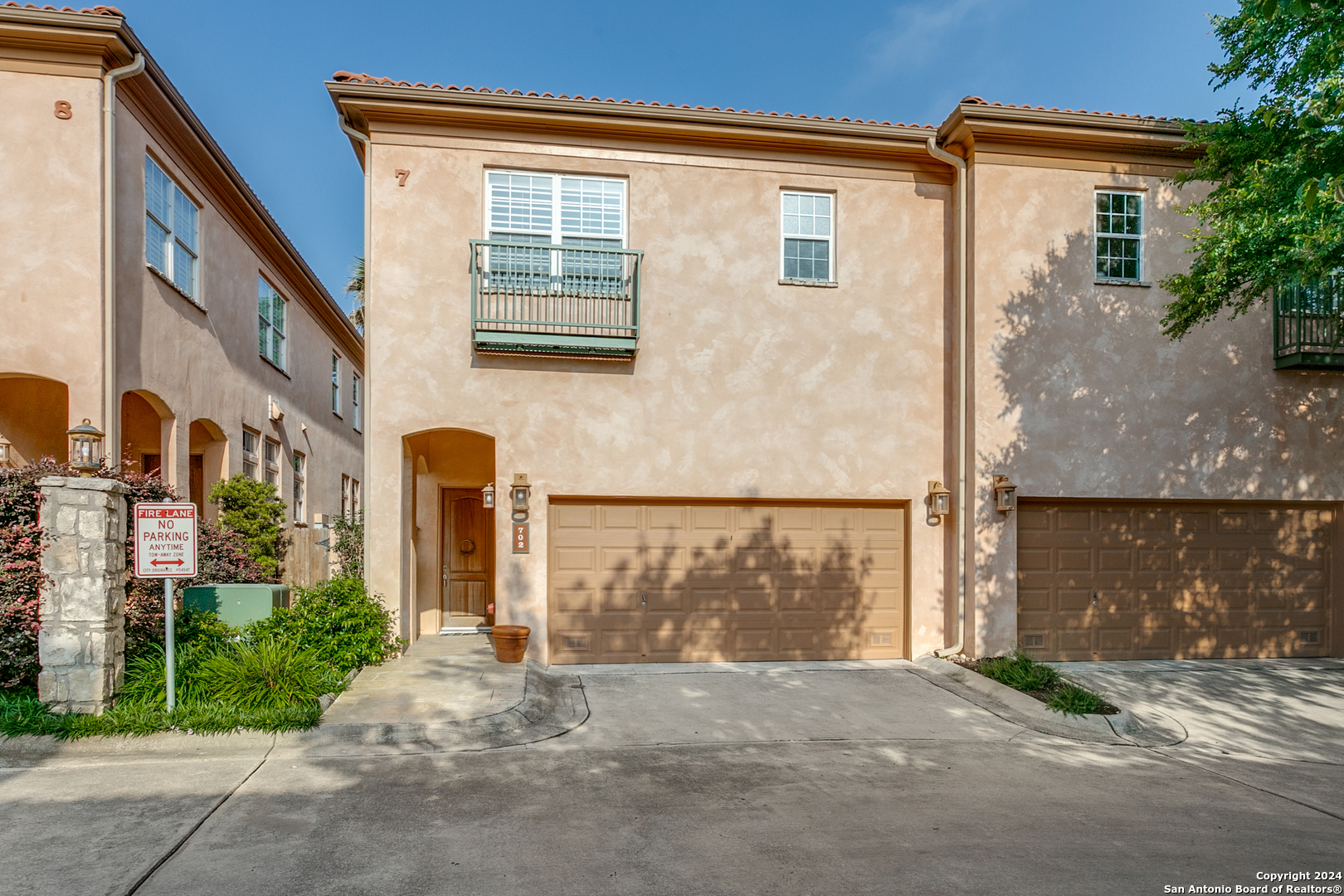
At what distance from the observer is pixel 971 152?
10.8m

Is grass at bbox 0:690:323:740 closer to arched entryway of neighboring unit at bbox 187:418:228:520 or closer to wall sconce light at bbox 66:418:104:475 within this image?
wall sconce light at bbox 66:418:104:475

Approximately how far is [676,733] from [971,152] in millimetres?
8400

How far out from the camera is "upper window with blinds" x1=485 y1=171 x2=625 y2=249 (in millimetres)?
10633

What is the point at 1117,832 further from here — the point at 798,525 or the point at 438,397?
the point at 438,397

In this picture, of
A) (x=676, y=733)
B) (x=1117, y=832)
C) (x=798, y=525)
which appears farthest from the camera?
(x=798, y=525)

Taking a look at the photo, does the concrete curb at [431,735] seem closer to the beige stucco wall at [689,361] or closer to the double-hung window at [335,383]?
the beige stucco wall at [689,361]

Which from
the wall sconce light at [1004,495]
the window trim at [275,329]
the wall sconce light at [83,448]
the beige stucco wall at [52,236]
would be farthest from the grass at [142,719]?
the window trim at [275,329]

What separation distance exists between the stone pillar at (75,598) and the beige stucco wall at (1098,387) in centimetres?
960

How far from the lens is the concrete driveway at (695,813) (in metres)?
4.55

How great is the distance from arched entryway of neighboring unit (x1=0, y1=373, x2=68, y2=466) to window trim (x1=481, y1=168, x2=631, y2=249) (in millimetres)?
5917

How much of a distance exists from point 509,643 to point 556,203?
5.70 m

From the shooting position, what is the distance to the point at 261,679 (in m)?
7.53

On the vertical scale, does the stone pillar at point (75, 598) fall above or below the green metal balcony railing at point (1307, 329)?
below

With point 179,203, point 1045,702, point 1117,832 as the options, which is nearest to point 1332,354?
point 1045,702
